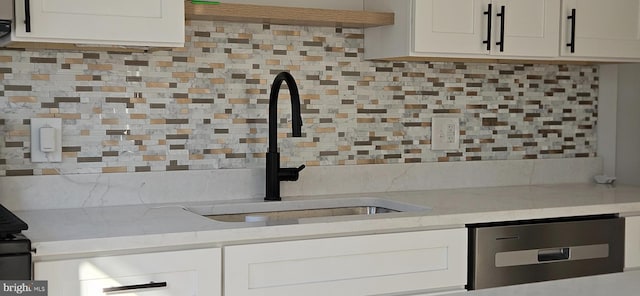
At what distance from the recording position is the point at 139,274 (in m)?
2.12

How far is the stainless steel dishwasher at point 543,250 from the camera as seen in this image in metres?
2.59

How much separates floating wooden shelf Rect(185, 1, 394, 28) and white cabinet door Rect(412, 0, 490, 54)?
0.45ft

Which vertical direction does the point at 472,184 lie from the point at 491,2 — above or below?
below

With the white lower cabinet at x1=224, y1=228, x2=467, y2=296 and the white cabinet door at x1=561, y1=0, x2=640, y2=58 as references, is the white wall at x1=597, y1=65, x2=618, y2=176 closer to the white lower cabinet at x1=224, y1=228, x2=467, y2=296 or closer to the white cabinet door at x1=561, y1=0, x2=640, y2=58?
the white cabinet door at x1=561, y1=0, x2=640, y2=58

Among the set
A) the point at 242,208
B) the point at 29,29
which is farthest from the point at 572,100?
the point at 29,29

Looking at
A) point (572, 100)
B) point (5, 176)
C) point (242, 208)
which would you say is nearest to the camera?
point (5, 176)

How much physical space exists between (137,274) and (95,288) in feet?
0.36

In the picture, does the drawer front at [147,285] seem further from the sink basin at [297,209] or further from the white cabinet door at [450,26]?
the white cabinet door at [450,26]

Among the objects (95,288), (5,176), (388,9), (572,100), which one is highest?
(388,9)

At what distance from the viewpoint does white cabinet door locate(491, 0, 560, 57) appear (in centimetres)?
297

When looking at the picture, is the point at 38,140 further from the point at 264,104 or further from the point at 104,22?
the point at 264,104

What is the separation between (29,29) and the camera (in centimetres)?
228

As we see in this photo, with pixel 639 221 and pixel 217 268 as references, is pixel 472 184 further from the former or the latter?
pixel 217 268

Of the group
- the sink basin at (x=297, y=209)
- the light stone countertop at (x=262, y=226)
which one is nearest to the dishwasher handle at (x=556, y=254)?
the light stone countertop at (x=262, y=226)
